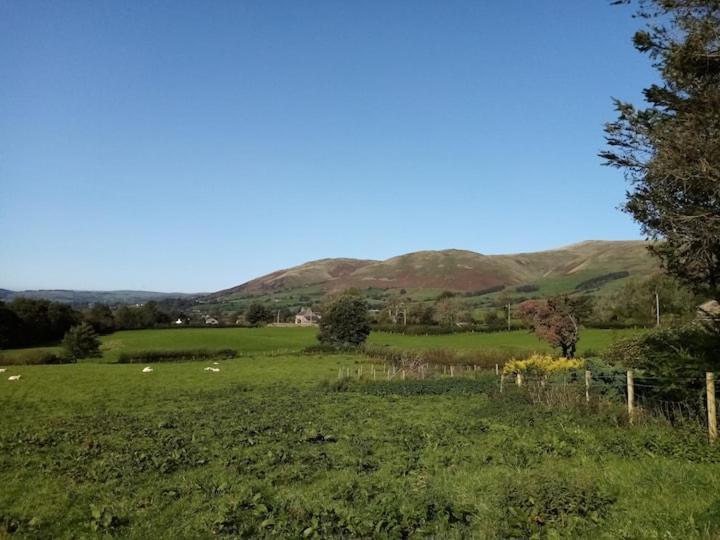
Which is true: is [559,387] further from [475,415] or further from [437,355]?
[437,355]

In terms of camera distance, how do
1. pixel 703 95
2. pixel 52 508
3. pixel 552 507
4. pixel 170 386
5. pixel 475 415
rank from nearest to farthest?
pixel 552 507, pixel 52 508, pixel 703 95, pixel 475 415, pixel 170 386

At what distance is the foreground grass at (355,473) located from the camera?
30.8 ft

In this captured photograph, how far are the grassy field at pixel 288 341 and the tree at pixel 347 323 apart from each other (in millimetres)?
5179

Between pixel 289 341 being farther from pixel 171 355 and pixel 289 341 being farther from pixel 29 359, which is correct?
pixel 29 359

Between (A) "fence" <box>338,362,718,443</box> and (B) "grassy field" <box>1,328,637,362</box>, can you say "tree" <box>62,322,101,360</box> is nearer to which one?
(B) "grassy field" <box>1,328,637,362</box>

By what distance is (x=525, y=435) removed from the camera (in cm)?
1639

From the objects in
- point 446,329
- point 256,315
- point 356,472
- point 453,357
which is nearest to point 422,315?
point 446,329

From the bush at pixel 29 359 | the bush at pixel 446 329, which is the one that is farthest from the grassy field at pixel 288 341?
the bush at pixel 29 359

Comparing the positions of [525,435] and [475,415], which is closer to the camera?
[525,435]

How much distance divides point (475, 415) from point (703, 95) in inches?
504

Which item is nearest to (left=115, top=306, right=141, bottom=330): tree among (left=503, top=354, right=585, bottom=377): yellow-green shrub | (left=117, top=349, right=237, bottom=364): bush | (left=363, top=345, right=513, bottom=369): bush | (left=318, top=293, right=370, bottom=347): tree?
(left=117, top=349, right=237, bottom=364): bush

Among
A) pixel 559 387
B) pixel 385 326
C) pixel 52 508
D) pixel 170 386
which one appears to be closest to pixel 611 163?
pixel 559 387

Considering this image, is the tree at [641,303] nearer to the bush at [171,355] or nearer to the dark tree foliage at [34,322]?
the bush at [171,355]

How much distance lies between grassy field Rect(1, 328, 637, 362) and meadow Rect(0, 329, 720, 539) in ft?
158
